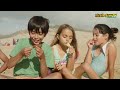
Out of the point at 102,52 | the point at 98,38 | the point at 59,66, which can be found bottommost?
the point at 59,66

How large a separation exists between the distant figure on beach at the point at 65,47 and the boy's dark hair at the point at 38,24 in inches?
5.4

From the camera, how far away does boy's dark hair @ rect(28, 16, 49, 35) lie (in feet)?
14.1

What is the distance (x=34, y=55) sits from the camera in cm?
434

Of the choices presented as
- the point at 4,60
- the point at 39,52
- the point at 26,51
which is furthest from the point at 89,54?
the point at 4,60

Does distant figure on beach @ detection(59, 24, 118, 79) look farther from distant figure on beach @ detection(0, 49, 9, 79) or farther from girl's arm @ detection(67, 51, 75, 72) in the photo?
distant figure on beach @ detection(0, 49, 9, 79)

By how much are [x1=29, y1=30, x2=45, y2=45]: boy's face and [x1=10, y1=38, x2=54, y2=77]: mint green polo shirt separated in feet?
0.15

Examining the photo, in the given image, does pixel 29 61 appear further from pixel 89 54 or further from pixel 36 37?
pixel 89 54

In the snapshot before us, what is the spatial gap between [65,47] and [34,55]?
0.32 meters

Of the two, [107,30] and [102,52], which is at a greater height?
[107,30]

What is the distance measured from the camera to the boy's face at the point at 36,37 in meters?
4.33

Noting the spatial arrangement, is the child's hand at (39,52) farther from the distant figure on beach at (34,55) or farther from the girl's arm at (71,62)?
the girl's arm at (71,62)
